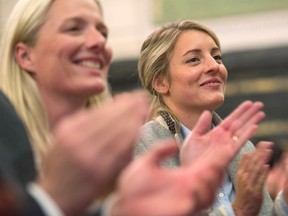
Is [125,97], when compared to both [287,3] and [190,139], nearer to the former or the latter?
[190,139]

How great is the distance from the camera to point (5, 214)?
858mm

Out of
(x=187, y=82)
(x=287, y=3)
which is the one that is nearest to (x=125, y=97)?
(x=187, y=82)

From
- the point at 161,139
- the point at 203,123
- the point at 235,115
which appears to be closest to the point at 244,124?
the point at 235,115

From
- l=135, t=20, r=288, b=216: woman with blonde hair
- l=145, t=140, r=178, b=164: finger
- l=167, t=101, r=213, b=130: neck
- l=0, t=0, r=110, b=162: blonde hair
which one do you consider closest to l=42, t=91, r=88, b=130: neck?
l=0, t=0, r=110, b=162: blonde hair

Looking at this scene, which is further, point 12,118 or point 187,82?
point 187,82

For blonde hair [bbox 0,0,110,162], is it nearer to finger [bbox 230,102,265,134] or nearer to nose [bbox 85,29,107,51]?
nose [bbox 85,29,107,51]

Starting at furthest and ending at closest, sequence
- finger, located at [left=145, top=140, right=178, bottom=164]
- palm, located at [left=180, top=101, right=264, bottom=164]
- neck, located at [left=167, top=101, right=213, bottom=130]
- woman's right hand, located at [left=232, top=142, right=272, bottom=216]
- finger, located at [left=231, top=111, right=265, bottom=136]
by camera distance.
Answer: neck, located at [left=167, top=101, right=213, bottom=130] → woman's right hand, located at [left=232, top=142, right=272, bottom=216] → finger, located at [left=231, top=111, right=265, bottom=136] → palm, located at [left=180, top=101, right=264, bottom=164] → finger, located at [left=145, top=140, right=178, bottom=164]

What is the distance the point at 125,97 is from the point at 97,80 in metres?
0.29

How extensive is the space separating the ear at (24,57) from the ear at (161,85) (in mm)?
850

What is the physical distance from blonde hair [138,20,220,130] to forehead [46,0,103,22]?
801mm

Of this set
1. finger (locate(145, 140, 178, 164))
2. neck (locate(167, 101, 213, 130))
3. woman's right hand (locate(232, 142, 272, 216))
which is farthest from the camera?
neck (locate(167, 101, 213, 130))

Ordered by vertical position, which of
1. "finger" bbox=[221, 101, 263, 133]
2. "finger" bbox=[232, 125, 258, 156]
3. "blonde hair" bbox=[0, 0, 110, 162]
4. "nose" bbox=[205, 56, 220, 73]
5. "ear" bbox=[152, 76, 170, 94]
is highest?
"blonde hair" bbox=[0, 0, 110, 162]

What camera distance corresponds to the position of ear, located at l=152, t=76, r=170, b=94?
2.23m

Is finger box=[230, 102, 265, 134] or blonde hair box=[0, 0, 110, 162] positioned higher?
blonde hair box=[0, 0, 110, 162]
